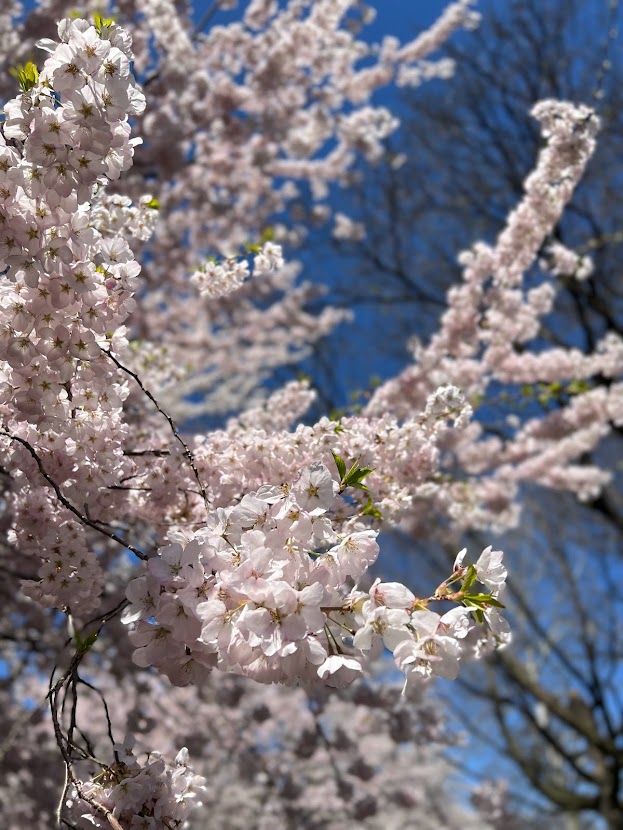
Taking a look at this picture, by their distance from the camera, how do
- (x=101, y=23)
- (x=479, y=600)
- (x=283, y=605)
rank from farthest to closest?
(x=101, y=23) → (x=479, y=600) → (x=283, y=605)

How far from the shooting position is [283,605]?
142 centimetres

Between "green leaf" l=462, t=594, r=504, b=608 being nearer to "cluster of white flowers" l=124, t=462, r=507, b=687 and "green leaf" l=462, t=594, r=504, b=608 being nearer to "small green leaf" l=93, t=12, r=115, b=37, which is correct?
"cluster of white flowers" l=124, t=462, r=507, b=687

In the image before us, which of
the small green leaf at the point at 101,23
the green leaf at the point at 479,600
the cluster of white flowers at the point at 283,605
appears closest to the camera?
the cluster of white flowers at the point at 283,605

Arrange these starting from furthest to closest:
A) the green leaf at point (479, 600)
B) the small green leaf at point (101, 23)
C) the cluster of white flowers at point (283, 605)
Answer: the small green leaf at point (101, 23)
the green leaf at point (479, 600)
the cluster of white flowers at point (283, 605)

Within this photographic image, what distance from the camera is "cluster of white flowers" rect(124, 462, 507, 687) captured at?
143 centimetres

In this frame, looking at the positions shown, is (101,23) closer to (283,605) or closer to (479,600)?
(283,605)

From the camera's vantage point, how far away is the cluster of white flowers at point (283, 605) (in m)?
1.43

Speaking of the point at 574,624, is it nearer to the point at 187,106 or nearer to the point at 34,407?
the point at 187,106

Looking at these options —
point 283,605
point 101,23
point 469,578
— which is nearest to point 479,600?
point 469,578

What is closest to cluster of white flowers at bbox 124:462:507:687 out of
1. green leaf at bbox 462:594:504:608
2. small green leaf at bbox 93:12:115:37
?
green leaf at bbox 462:594:504:608

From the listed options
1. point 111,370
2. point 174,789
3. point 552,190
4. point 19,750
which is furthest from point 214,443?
point 19,750

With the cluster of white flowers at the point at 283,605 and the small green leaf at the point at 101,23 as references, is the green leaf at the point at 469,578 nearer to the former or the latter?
the cluster of white flowers at the point at 283,605

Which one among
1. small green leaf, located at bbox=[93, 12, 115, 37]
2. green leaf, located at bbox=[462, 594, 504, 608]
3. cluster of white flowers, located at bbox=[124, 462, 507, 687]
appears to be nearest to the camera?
cluster of white flowers, located at bbox=[124, 462, 507, 687]

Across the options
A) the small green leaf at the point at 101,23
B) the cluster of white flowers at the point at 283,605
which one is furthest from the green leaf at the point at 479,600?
the small green leaf at the point at 101,23
